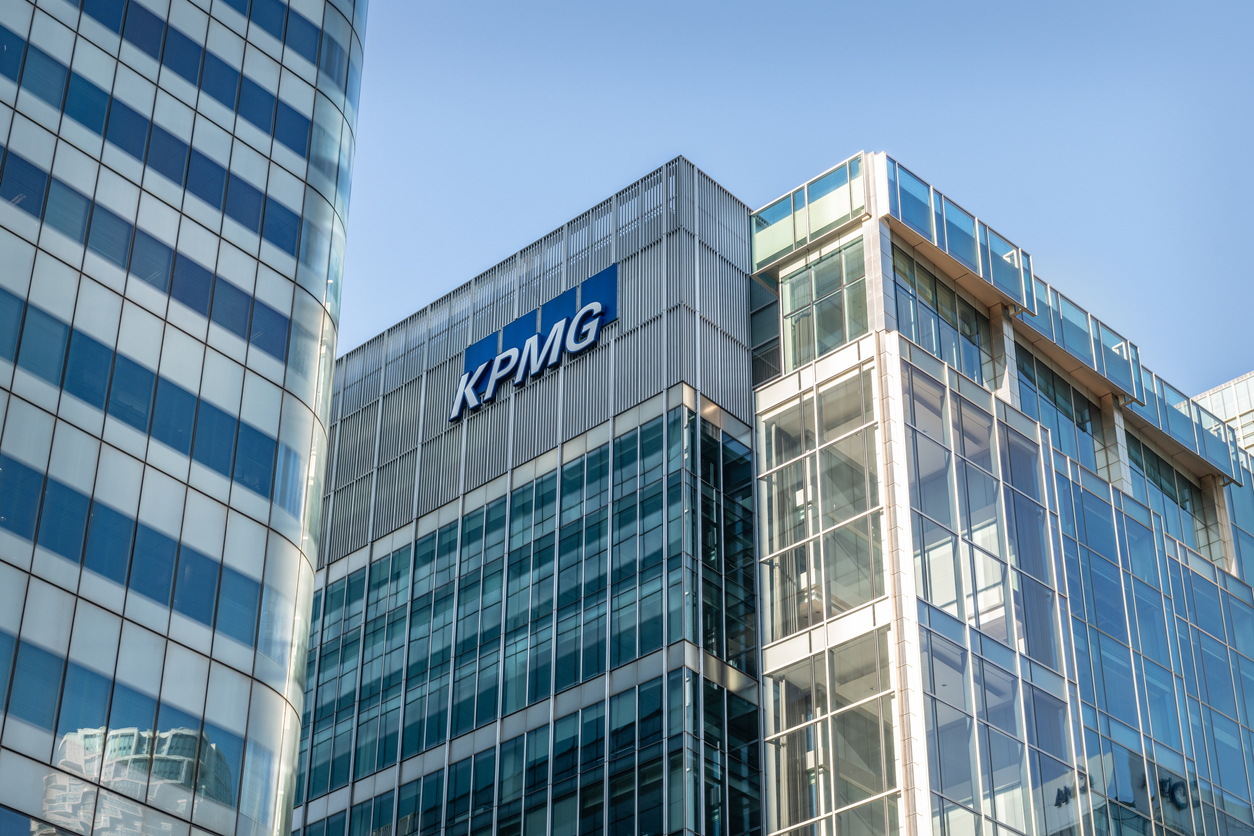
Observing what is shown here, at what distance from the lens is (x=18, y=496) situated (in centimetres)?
3969

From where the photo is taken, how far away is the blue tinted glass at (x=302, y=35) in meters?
53.1

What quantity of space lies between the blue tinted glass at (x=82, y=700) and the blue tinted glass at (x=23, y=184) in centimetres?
1170

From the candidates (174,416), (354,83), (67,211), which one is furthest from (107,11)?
(174,416)

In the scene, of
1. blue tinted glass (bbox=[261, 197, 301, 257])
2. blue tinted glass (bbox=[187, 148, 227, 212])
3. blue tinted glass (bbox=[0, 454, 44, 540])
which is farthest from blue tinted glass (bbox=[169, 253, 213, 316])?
blue tinted glass (bbox=[0, 454, 44, 540])

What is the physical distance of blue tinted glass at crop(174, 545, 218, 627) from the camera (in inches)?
1667

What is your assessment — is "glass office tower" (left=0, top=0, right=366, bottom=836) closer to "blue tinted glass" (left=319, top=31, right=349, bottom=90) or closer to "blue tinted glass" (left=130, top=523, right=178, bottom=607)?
"blue tinted glass" (left=130, top=523, right=178, bottom=607)

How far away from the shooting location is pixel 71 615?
39.7 metres

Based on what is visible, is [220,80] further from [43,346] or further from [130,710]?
[130,710]

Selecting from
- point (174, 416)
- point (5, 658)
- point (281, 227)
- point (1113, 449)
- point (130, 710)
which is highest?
point (1113, 449)

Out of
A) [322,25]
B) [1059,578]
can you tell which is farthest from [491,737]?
[322,25]

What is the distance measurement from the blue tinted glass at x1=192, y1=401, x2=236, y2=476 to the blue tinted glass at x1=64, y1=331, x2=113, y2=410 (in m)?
2.81

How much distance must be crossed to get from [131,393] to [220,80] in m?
11.3

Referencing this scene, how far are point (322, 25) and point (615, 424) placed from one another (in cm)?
1762

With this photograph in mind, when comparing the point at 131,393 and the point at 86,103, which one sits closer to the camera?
the point at 131,393
